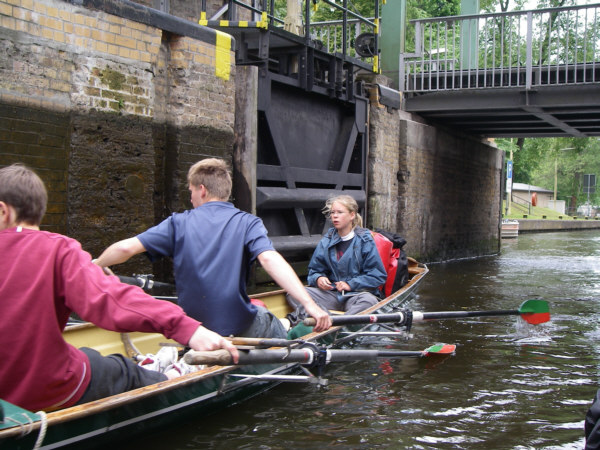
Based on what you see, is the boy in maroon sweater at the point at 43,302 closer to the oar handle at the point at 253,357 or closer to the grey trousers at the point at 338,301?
the oar handle at the point at 253,357

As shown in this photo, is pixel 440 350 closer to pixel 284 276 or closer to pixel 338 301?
pixel 338 301

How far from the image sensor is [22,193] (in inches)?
107

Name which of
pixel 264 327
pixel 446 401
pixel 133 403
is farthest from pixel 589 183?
pixel 133 403

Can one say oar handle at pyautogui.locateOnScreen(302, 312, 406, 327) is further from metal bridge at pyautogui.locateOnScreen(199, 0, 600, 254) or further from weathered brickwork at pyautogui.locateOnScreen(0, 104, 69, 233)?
metal bridge at pyautogui.locateOnScreen(199, 0, 600, 254)

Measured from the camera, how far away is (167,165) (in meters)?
8.65

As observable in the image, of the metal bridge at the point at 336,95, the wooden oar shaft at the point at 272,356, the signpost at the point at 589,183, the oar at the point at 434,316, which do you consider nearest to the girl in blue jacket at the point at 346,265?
the oar at the point at 434,316

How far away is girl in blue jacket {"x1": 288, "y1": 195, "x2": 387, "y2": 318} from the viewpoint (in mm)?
6809

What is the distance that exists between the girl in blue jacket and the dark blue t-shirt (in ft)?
8.53

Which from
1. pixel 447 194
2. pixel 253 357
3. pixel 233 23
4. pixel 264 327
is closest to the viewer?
pixel 253 357

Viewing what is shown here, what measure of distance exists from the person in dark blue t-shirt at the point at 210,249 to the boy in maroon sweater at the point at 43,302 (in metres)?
1.30

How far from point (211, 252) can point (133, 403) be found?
101 centimetres

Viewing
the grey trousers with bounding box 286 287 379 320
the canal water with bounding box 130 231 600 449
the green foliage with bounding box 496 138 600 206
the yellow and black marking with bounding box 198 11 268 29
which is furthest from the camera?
the green foliage with bounding box 496 138 600 206

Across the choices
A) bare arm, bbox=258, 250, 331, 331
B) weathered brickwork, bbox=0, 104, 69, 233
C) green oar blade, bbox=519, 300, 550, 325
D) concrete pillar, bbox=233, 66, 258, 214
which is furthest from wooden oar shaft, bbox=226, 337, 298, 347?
concrete pillar, bbox=233, 66, 258, 214

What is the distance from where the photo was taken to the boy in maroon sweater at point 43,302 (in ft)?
8.56
